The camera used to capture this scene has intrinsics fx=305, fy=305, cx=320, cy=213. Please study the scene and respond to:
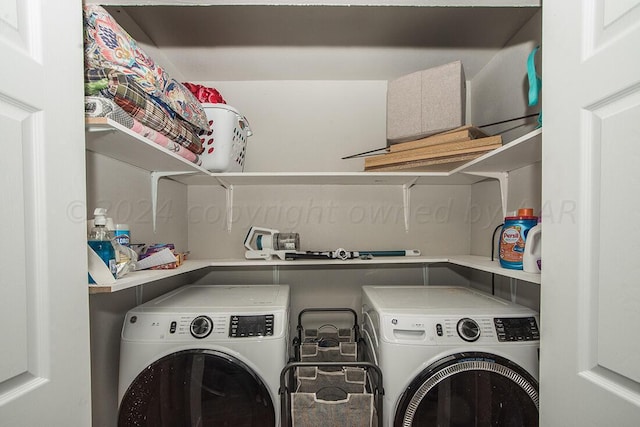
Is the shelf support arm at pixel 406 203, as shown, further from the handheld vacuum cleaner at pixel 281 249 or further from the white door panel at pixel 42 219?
the white door panel at pixel 42 219

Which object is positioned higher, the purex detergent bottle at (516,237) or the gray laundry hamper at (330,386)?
the purex detergent bottle at (516,237)

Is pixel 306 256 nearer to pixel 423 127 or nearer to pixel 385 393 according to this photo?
pixel 385 393

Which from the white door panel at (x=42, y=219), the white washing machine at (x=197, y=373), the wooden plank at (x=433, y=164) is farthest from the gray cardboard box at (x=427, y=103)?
the white door panel at (x=42, y=219)

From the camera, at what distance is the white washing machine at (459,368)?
1227 millimetres

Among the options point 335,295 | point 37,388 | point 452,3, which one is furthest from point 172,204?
point 452,3

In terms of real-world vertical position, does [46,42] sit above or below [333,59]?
below

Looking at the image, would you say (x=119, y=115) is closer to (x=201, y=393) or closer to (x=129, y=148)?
(x=129, y=148)

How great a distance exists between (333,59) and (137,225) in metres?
1.47

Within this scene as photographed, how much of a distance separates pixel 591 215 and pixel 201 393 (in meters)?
1.47

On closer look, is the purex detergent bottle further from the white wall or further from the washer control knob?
the washer control knob

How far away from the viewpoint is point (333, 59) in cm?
189

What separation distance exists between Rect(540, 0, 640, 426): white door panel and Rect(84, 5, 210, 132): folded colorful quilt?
1280 mm

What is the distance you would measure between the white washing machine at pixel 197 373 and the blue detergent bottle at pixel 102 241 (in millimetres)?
491

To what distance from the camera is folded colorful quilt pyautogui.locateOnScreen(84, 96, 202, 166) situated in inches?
35.2
